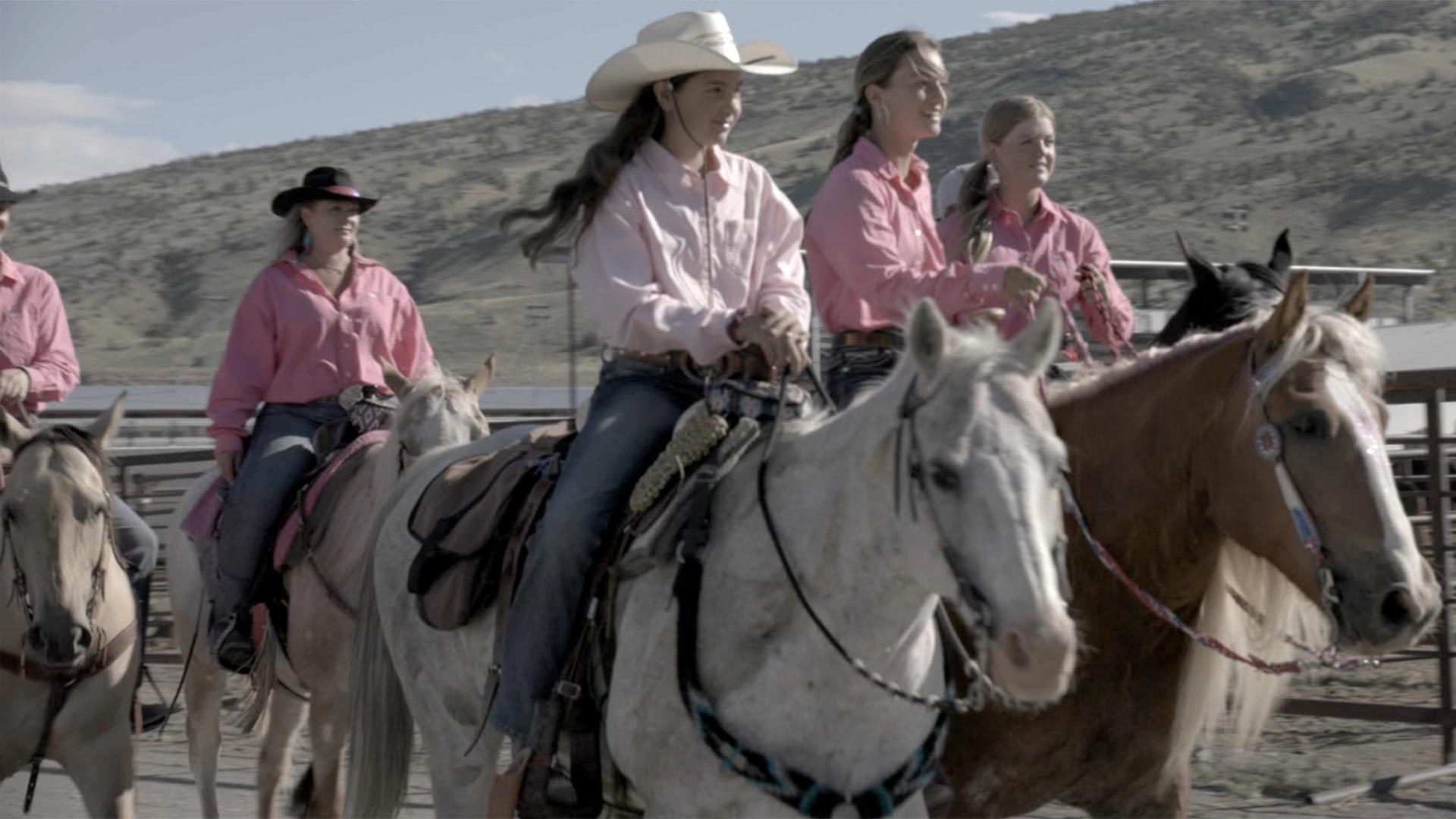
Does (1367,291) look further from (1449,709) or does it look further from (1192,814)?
(1449,709)

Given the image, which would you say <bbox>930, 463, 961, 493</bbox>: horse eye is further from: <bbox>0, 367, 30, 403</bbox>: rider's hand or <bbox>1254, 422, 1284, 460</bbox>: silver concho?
<bbox>0, 367, 30, 403</bbox>: rider's hand

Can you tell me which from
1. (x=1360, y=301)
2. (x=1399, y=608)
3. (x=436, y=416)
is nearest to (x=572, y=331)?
(x=436, y=416)

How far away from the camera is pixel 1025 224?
234 inches

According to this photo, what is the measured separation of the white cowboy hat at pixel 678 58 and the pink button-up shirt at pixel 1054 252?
1.24m

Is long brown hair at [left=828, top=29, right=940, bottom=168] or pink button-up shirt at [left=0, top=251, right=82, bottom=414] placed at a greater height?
long brown hair at [left=828, top=29, right=940, bottom=168]

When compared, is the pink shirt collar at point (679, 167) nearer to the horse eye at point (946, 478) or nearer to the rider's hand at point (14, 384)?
the horse eye at point (946, 478)

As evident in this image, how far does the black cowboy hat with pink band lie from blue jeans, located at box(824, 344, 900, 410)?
9.52 feet

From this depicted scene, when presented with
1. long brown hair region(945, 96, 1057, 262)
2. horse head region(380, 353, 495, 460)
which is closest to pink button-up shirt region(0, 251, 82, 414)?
horse head region(380, 353, 495, 460)

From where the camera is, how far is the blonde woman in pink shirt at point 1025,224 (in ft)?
18.8

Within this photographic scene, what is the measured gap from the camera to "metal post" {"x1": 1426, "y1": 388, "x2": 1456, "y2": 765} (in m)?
8.11

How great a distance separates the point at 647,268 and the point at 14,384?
140 inches

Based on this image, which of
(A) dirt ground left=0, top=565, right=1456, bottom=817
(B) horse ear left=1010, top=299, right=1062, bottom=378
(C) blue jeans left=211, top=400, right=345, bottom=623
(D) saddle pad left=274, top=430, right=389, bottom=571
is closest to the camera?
(B) horse ear left=1010, top=299, right=1062, bottom=378

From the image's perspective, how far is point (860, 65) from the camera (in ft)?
18.1

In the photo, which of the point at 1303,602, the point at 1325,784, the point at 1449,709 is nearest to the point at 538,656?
the point at 1303,602
